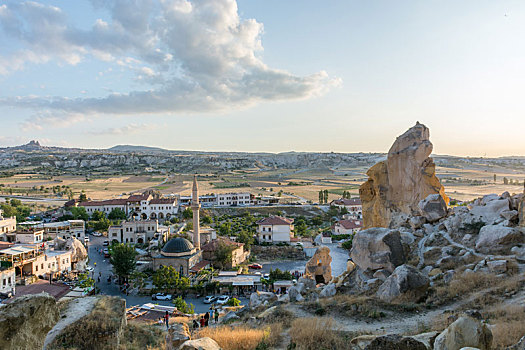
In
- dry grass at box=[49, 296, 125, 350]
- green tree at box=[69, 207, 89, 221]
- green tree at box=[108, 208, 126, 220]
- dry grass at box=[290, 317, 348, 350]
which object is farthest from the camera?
green tree at box=[108, 208, 126, 220]

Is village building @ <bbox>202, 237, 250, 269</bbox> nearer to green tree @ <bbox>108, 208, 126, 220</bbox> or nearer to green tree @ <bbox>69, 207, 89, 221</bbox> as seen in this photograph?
green tree @ <bbox>108, 208, 126, 220</bbox>

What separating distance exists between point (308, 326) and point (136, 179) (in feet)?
337

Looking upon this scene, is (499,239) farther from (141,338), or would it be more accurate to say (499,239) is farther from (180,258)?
(180,258)

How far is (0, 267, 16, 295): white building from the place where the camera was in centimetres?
1865

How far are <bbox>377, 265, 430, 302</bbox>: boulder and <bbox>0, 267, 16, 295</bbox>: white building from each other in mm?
18680

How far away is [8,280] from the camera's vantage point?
19375 millimetres

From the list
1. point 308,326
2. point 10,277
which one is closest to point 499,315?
point 308,326

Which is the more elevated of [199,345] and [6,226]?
[199,345]

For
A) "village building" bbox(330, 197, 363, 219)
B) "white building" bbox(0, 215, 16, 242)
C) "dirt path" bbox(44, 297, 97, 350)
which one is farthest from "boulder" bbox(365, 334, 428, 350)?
"village building" bbox(330, 197, 363, 219)

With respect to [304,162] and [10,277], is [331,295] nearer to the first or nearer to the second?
[10,277]

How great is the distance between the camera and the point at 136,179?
10300cm

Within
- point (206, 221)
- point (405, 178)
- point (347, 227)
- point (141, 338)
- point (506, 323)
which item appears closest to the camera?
point (506, 323)

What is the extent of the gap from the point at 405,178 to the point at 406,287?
8.63m

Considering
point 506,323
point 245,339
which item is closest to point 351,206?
point 506,323
